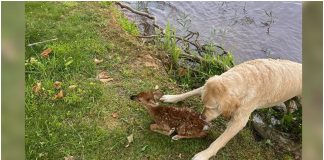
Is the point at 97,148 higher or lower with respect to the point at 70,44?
lower

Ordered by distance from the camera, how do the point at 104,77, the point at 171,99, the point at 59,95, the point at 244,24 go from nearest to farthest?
the point at 59,95 < the point at 171,99 < the point at 104,77 < the point at 244,24

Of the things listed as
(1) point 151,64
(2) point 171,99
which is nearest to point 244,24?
(1) point 151,64

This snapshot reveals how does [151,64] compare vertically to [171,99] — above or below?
above

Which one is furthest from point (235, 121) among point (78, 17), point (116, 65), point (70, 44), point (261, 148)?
point (78, 17)

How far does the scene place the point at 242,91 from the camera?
3400 mm

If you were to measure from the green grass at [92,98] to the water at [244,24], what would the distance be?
127 cm

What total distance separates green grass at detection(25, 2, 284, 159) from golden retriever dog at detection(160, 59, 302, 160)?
29cm

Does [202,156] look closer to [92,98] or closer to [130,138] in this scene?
[130,138]

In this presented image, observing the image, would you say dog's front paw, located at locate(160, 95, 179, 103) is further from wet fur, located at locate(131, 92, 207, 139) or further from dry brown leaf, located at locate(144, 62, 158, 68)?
dry brown leaf, located at locate(144, 62, 158, 68)

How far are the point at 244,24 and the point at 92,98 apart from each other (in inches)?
129

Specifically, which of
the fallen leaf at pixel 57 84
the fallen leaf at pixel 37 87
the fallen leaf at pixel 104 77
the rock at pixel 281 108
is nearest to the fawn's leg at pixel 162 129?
the fallen leaf at pixel 104 77

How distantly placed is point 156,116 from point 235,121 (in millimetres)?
669

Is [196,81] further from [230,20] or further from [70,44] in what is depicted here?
[230,20]

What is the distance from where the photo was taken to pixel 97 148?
3490 millimetres
